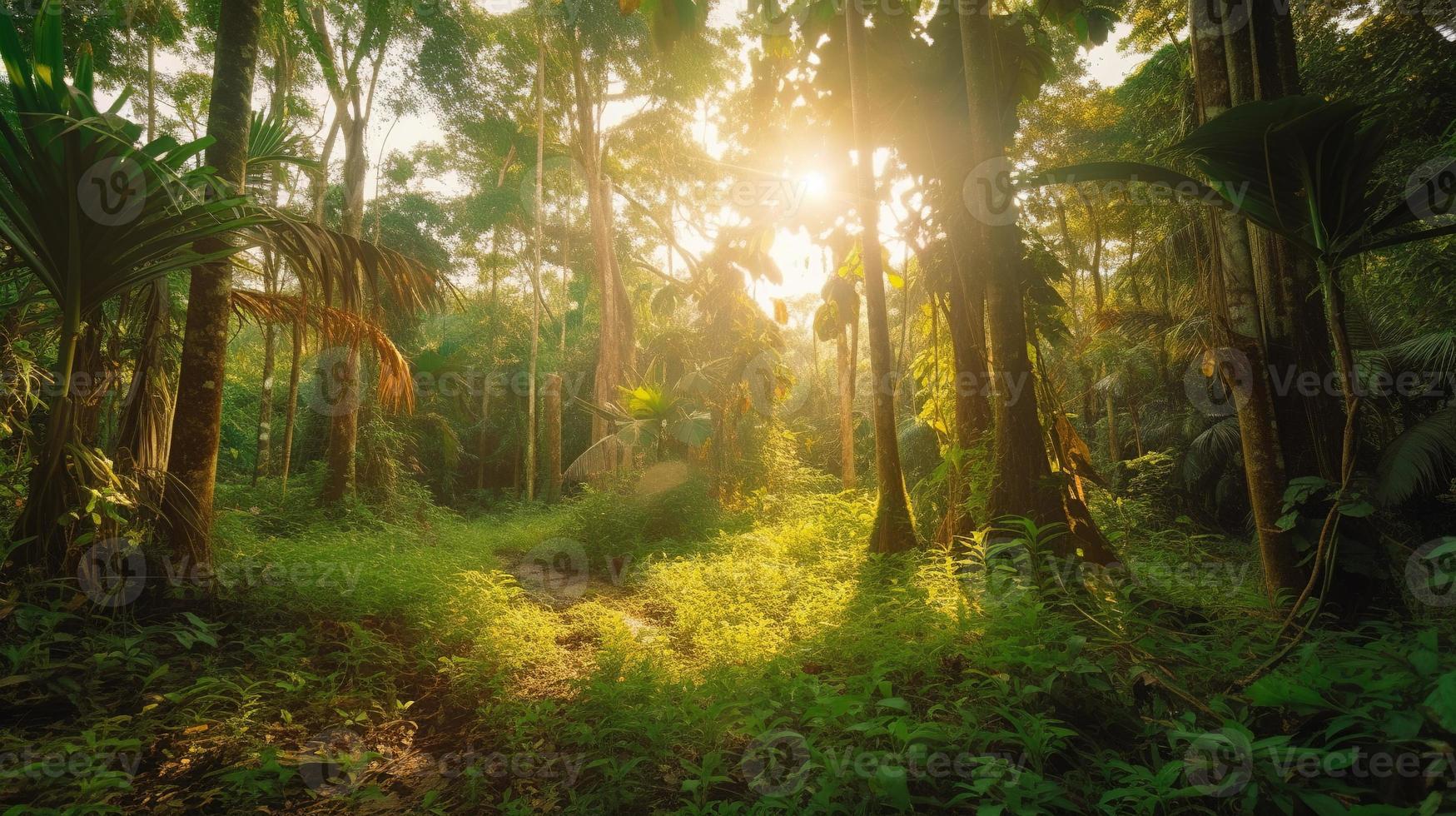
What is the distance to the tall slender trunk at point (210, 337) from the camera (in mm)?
3434

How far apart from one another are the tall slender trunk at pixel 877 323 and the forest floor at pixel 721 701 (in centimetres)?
83

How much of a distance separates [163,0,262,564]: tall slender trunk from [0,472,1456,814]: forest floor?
1.50ft

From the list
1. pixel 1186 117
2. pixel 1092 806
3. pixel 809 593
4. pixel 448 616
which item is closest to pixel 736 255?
pixel 1186 117

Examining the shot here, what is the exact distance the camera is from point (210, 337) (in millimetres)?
3654

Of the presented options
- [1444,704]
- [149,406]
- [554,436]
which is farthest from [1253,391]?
[554,436]

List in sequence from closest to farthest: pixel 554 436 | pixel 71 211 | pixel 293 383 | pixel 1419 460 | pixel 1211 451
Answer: pixel 71 211 < pixel 1419 460 < pixel 293 383 < pixel 1211 451 < pixel 554 436

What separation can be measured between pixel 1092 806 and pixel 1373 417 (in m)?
7.07

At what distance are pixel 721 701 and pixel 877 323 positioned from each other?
408 cm

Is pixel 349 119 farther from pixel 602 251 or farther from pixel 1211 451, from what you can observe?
pixel 1211 451

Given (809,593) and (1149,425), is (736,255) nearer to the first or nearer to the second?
(809,593)

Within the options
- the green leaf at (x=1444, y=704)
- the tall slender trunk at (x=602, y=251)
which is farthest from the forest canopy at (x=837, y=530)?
the tall slender trunk at (x=602, y=251)

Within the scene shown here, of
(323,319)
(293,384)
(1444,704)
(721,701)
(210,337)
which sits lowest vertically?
(721,701)

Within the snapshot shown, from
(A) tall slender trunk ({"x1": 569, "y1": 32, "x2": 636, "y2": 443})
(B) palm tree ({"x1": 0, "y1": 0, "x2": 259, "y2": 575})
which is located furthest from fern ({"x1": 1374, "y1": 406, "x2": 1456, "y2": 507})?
(A) tall slender trunk ({"x1": 569, "y1": 32, "x2": 636, "y2": 443})

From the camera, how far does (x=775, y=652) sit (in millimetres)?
3678
